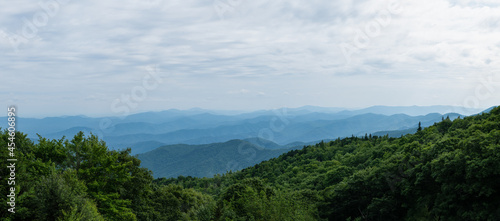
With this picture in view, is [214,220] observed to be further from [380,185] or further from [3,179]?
[380,185]

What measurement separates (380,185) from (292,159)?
89.3 m

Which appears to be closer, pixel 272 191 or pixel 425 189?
pixel 425 189

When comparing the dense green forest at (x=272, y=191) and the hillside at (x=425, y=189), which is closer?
the dense green forest at (x=272, y=191)

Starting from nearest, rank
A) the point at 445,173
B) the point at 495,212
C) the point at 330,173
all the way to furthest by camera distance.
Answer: the point at 495,212 → the point at 445,173 → the point at 330,173

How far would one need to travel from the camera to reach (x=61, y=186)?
882 inches

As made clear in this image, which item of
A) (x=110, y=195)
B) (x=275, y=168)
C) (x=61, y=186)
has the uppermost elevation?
(x=61, y=186)

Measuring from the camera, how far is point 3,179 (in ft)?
77.3

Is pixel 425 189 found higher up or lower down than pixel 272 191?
higher up

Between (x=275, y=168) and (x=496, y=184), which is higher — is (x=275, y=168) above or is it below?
below

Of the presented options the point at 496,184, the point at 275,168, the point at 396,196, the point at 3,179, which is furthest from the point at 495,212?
the point at 275,168

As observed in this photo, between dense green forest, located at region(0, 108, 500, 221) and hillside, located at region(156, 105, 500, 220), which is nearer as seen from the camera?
dense green forest, located at region(0, 108, 500, 221)

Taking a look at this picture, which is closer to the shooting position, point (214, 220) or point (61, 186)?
point (61, 186)

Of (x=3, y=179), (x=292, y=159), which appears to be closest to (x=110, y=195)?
(x=3, y=179)

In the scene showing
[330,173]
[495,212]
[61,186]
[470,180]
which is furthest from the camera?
[330,173]
